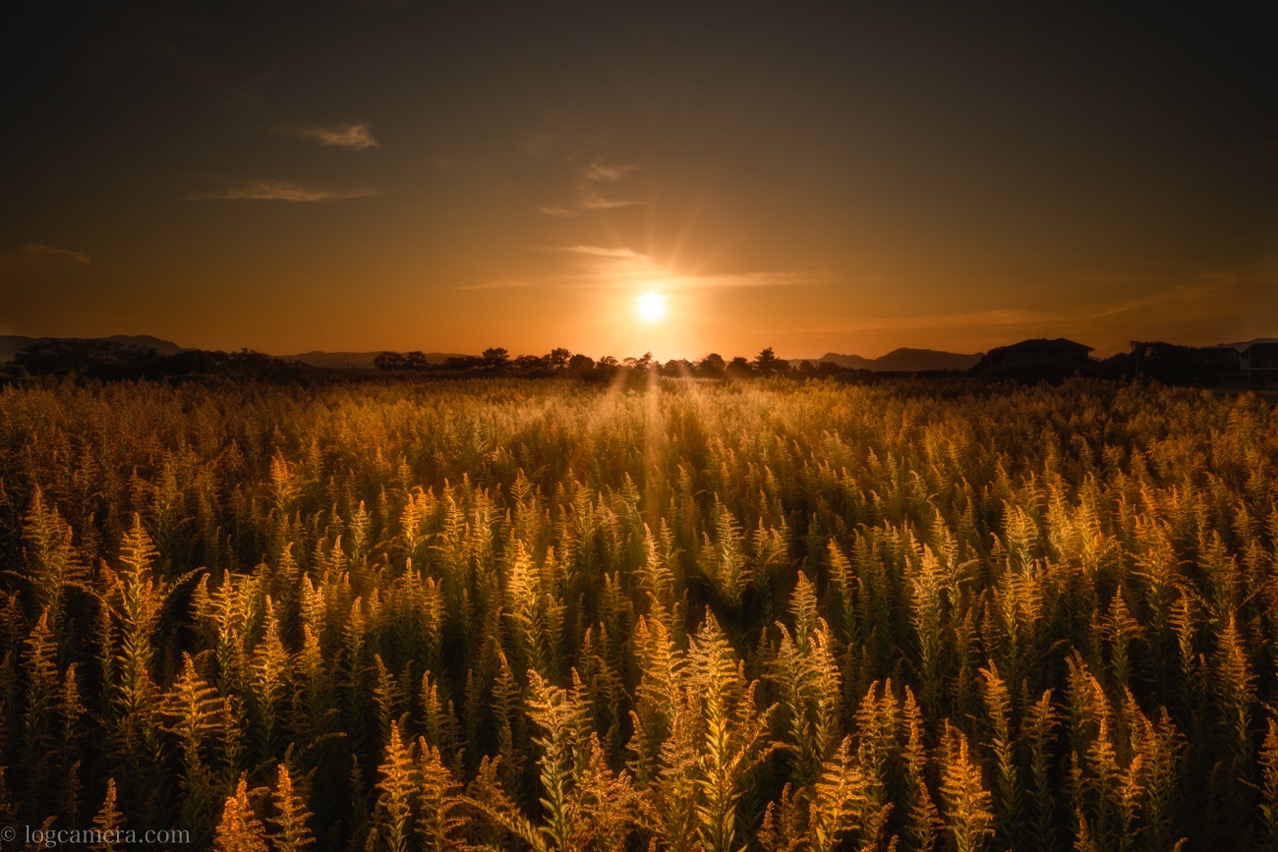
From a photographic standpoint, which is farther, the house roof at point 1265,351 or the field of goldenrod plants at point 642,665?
the house roof at point 1265,351

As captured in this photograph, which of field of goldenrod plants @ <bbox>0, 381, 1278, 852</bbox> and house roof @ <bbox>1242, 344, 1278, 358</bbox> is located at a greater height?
house roof @ <bbox>1242, 344, 1278, 358</bbox>

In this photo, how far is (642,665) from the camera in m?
2.69

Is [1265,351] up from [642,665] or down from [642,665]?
up

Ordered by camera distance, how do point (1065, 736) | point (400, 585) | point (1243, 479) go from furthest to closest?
point (1243, 479) < point (400, 585) < point (1065, 736)

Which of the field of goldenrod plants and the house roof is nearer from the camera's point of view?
the field of goldenrod plants

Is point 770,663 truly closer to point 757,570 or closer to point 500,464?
point 757,570

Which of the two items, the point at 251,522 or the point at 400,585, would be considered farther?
the point at 251,522

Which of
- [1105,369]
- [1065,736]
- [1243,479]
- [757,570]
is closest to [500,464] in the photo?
[757,570]

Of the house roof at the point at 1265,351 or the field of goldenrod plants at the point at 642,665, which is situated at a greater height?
the house roof at the point at 1265,351

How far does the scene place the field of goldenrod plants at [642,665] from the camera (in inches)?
79.4

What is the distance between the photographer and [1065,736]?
281 centimetres

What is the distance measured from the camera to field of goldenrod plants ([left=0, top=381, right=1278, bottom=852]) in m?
2.02

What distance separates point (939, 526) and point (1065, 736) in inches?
63.1

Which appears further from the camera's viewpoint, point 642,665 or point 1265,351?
point 1265,351
